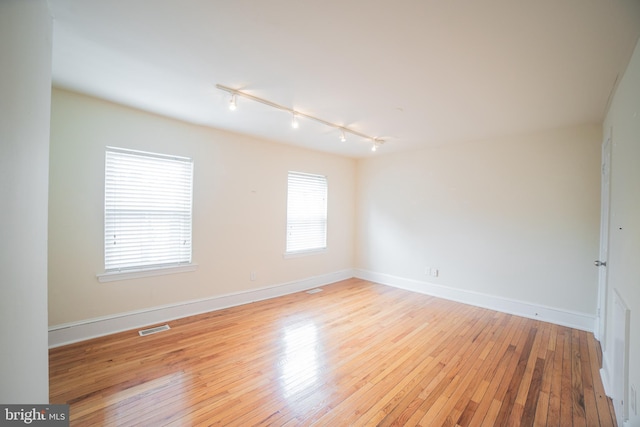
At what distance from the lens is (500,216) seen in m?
3.94

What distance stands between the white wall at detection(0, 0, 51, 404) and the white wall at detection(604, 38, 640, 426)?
3058 millimetres

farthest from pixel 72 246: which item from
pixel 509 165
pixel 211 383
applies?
pixel 509 165

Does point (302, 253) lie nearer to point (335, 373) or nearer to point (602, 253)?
point (335, 373)

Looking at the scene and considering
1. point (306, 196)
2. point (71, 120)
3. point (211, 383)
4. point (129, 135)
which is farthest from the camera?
point (306, 196)

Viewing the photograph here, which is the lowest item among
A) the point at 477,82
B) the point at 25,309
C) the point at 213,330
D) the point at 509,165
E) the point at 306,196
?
the point at 213,330

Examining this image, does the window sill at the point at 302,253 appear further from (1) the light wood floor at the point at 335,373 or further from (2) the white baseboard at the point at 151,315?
(1) the light wood floor at the point at 335,373

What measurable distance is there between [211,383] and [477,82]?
336 centimetres

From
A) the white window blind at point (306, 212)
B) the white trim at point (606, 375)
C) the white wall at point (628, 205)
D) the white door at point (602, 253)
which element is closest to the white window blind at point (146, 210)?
the white window blind at point (306, 212)

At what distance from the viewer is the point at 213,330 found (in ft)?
10.3

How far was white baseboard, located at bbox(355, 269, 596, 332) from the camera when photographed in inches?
132

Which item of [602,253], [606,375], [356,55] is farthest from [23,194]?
[602,253]

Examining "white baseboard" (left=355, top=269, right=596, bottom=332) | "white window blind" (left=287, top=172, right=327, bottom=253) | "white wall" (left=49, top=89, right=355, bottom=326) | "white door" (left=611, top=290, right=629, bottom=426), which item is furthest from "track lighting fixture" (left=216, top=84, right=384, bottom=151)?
"white door" (left=611, top=290, right=629, bottom=426)

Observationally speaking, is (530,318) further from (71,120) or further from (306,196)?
(71,120)

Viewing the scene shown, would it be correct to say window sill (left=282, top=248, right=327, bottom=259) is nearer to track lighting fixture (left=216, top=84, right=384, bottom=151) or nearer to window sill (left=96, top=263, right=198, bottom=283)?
window sill (left=96, top=263, right=198, bottom=283)
